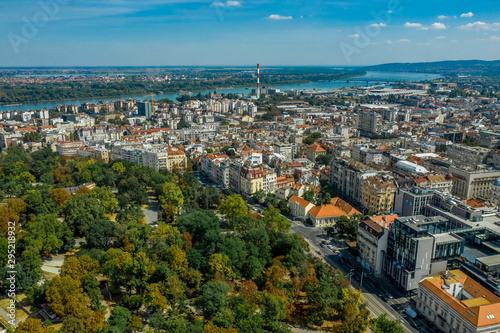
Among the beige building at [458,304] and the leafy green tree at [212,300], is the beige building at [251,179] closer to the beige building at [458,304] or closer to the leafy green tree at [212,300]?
the leafy green tree at [212,300]

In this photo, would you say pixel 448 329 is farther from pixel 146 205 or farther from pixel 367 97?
pixel 367 97

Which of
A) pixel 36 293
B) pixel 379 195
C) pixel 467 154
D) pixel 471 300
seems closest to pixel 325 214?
pixel 379 195

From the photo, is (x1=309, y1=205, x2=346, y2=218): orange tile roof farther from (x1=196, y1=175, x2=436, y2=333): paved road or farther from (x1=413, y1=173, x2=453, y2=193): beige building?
(x1=413, y1=173, x2=453, y2=193): beige building

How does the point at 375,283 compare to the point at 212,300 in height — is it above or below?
below

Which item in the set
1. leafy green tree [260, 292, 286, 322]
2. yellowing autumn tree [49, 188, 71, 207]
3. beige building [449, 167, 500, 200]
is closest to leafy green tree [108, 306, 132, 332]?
leafy green tree [260, 292, 286, 322]

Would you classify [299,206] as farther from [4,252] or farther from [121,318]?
[4,252]

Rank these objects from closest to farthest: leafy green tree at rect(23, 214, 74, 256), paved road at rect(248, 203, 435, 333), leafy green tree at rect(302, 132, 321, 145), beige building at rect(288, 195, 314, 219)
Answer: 1. paved road at rect(248, 203, 435, 333)
2. leafy green tree at rect(23, 214, 74, 256)
3. beige building at rect(288, 195, 314, 219)
4. leafy green tree at rect(302, 132, 321, 145)

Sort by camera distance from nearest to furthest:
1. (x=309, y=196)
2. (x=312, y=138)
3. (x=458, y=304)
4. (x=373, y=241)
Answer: (x=458, y=304), (x=373, y=241), (x=309, y=196), (x=312, y=138)
